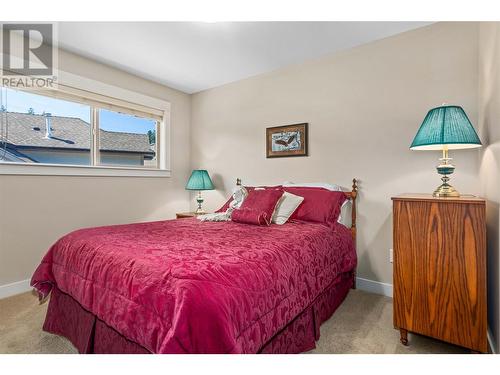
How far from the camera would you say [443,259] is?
151cm

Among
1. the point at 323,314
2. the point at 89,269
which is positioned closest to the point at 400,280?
the point at 323,314

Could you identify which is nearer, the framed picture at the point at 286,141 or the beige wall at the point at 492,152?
the beige wall at the point at 492,152

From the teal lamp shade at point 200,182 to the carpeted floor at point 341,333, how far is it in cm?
196

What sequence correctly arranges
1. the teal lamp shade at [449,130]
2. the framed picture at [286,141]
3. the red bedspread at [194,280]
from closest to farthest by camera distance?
1. the red bedspread at [194,280]
2. the teal lamp shade at [449,130]
3. the framed picture at [286,141]

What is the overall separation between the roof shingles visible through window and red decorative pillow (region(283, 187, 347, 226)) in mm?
2398

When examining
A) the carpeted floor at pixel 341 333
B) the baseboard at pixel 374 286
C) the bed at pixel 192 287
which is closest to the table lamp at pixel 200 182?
the bed at pixel 192 287

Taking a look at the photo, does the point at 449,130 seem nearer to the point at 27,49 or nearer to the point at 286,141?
the point at 286,141

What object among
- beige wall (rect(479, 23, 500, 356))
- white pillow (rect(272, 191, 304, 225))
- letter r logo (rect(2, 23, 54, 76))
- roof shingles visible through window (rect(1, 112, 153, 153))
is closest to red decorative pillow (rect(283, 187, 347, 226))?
white pillow (rect(272, 191, 304, 225))

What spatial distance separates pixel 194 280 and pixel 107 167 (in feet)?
8.48

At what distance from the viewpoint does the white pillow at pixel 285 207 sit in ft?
7.83

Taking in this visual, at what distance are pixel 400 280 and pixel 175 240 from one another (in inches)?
56.0

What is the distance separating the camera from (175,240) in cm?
169

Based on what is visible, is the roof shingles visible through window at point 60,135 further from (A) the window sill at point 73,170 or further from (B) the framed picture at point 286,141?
(B) the framed picture at point 286,141
